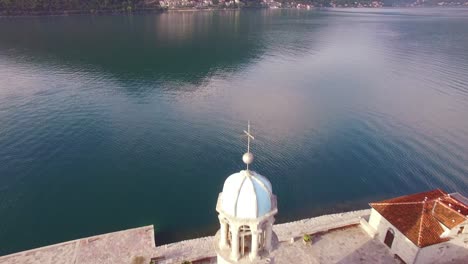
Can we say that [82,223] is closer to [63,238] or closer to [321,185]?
[63,238]

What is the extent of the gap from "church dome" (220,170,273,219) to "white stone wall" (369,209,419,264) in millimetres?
21791

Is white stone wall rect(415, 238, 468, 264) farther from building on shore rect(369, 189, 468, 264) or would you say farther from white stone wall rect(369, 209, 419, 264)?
white stone wall rect(369, 209, 419, 264)

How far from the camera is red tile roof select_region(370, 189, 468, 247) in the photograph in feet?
104

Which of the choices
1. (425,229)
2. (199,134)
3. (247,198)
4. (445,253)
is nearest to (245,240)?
(247,198)

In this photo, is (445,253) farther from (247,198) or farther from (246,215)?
(247,198)

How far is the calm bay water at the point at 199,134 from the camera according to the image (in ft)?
151

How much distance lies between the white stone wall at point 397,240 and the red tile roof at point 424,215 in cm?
56

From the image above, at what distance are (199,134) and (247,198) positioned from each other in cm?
4780

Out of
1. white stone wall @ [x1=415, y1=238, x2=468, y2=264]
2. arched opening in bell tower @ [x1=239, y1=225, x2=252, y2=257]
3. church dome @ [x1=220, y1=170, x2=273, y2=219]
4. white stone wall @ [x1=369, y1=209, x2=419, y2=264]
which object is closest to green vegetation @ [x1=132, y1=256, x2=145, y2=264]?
arched opening in bell tower @ [x1=239, y1=225, x2=252, y2=257]

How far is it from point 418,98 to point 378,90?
10.4 meters

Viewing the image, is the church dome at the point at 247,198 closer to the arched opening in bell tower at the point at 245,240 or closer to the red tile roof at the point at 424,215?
the arched opening in bell tower at the point at 245,240

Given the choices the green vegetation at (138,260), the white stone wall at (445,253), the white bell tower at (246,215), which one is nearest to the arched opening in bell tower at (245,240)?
the white bell tower at (246,215)

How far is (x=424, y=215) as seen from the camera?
32.9m

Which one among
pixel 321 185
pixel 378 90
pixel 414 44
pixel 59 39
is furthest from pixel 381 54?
pixel 59 39
